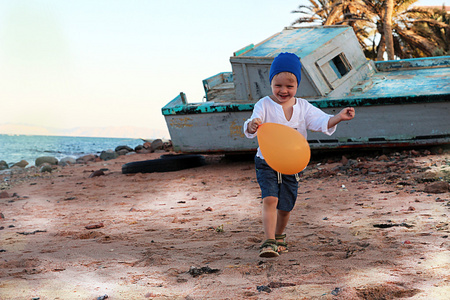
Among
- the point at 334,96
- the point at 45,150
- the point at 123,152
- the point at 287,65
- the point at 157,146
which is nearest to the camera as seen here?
the point at 287,65

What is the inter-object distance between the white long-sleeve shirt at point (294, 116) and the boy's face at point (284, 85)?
83 mm

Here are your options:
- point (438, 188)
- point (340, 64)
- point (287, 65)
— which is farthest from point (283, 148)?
point (340, 64)

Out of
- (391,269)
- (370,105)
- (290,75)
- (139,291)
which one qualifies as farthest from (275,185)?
(370,105)

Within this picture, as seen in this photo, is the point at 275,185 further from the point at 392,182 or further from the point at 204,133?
the point at 204,133

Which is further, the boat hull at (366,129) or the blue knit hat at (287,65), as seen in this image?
the boat hull at (366,129)

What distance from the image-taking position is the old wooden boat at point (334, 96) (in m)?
8.09

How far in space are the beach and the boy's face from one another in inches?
47.3

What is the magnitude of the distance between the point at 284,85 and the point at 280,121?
0.94ft

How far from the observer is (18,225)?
18.0 feet

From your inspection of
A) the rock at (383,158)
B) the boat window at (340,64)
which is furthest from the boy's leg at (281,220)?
the boat window at (340,64)

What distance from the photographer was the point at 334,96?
852cm

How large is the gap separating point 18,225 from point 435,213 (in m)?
4.59

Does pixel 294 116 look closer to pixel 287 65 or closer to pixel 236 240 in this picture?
pixel 287 65

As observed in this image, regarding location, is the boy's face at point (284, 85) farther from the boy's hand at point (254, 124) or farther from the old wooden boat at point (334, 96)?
the old wooden boat at point (334, 96)
